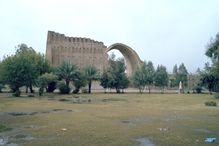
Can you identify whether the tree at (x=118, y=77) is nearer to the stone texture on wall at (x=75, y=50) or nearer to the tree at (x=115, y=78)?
the tree at (x=115, y=78)

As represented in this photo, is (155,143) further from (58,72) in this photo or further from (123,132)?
(58,72)

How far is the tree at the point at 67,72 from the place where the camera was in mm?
51125

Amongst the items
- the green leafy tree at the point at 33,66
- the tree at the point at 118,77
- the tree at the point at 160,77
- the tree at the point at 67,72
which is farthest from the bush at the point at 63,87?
the tree at the point at 160,77

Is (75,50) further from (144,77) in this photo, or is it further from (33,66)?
(33,66)

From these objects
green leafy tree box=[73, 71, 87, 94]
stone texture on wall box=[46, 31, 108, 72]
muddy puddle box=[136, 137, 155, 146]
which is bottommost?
muddy puddle box=[136, 137, 155, 146]

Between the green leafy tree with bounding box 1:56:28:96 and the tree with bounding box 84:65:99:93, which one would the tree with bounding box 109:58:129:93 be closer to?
the tree with bounding box 84:65:99:93

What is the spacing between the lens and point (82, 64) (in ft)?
262

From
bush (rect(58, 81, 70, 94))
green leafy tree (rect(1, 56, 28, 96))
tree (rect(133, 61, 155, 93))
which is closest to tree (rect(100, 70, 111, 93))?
tree (rect(133, 61, 155, 93))

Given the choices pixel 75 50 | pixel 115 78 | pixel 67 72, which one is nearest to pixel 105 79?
pixel 115 78

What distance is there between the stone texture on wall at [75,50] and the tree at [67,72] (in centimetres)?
2215

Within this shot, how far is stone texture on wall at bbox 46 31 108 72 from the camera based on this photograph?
75.6 m

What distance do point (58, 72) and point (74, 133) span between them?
40154mm

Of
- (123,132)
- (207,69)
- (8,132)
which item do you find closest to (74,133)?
(123,132)

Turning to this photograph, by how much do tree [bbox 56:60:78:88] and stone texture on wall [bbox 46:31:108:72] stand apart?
22152mm
